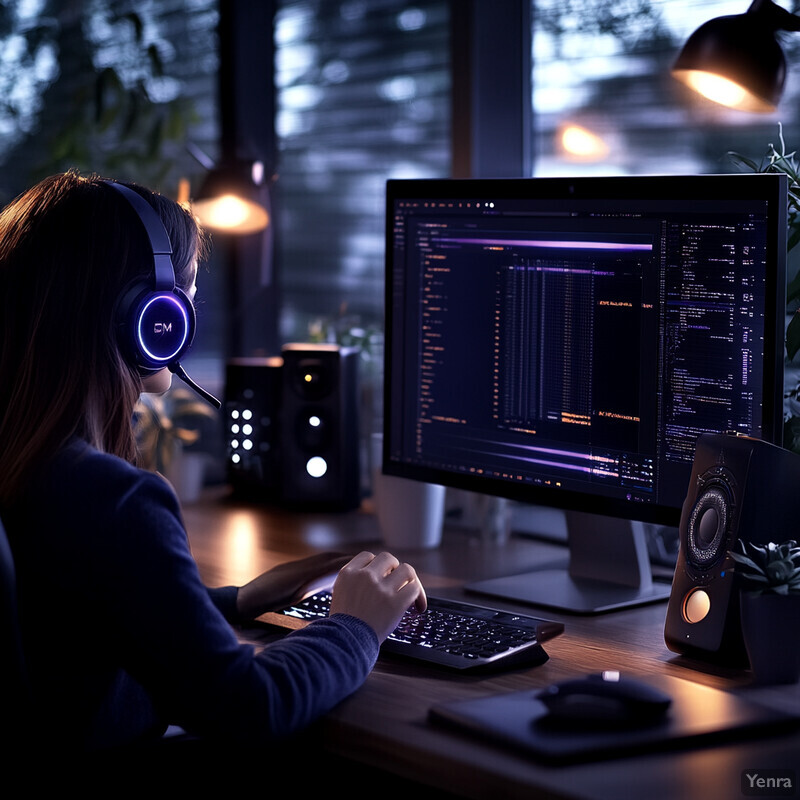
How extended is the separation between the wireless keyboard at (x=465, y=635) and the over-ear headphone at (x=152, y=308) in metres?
0.37

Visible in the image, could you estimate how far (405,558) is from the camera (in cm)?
168

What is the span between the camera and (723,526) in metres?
1.19

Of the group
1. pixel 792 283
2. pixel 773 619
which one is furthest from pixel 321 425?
pixel 773 619

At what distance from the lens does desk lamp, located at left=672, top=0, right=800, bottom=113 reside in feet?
4.62

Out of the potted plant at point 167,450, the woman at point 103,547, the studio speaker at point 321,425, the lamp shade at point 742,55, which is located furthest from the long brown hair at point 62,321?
the potted plant at point 167,450

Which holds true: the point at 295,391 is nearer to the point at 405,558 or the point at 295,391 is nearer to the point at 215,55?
the point at 405,558

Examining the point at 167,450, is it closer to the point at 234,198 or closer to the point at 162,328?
the point at 234,198

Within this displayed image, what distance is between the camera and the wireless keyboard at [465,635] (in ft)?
3.87

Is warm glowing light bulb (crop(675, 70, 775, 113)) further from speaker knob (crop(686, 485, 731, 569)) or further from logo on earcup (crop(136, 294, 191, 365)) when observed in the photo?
logo on earcup (crop(136, 294, 191, 365))

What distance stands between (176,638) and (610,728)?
1.21 feet

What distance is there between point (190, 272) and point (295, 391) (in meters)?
0.76

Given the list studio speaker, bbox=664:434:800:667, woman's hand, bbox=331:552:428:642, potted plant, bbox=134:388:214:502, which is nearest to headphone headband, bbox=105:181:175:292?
woman's hand, bbox=331:552:428:642

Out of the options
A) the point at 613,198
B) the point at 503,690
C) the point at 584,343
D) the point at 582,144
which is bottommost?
the point at 503,690

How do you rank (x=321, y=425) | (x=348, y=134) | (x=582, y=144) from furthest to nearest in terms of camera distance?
1. (x=348, y=134)
2. (x=321, y=425)
3. (x=582, y=144)
